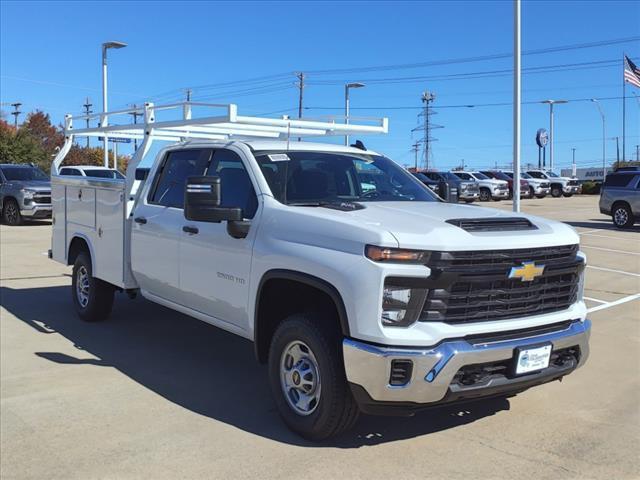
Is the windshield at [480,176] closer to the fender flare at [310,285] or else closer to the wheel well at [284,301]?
the wheel well at [284,301]

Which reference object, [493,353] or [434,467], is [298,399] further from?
[493,353]

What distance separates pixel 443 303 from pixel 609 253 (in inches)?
458

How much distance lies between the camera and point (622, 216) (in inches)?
768

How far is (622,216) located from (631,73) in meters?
15.5

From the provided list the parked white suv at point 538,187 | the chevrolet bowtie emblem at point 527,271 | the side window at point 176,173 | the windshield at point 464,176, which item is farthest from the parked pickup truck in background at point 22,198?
the parked white suv at point 538,187

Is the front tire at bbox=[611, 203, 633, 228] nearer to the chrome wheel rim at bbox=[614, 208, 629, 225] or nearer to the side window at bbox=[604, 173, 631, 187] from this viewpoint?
the chrome wheel rim at bbox=[614, 208, 629, 225]

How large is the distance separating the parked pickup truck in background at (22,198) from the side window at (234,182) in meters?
15.8

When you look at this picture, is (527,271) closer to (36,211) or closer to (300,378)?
(300,378)

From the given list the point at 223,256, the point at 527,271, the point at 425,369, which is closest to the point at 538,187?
the point at 223,256

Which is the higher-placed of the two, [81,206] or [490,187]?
[490,187]

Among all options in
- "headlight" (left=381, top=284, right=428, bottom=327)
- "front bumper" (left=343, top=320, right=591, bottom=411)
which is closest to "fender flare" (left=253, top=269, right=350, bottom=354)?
"front bumper" (left=343, top=320, right=591, bottom=411)

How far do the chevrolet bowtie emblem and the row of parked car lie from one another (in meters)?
24.3

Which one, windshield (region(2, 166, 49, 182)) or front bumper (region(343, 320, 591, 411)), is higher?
windshield (region(2, 166, 49, 182))

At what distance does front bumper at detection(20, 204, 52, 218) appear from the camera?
1917cm
